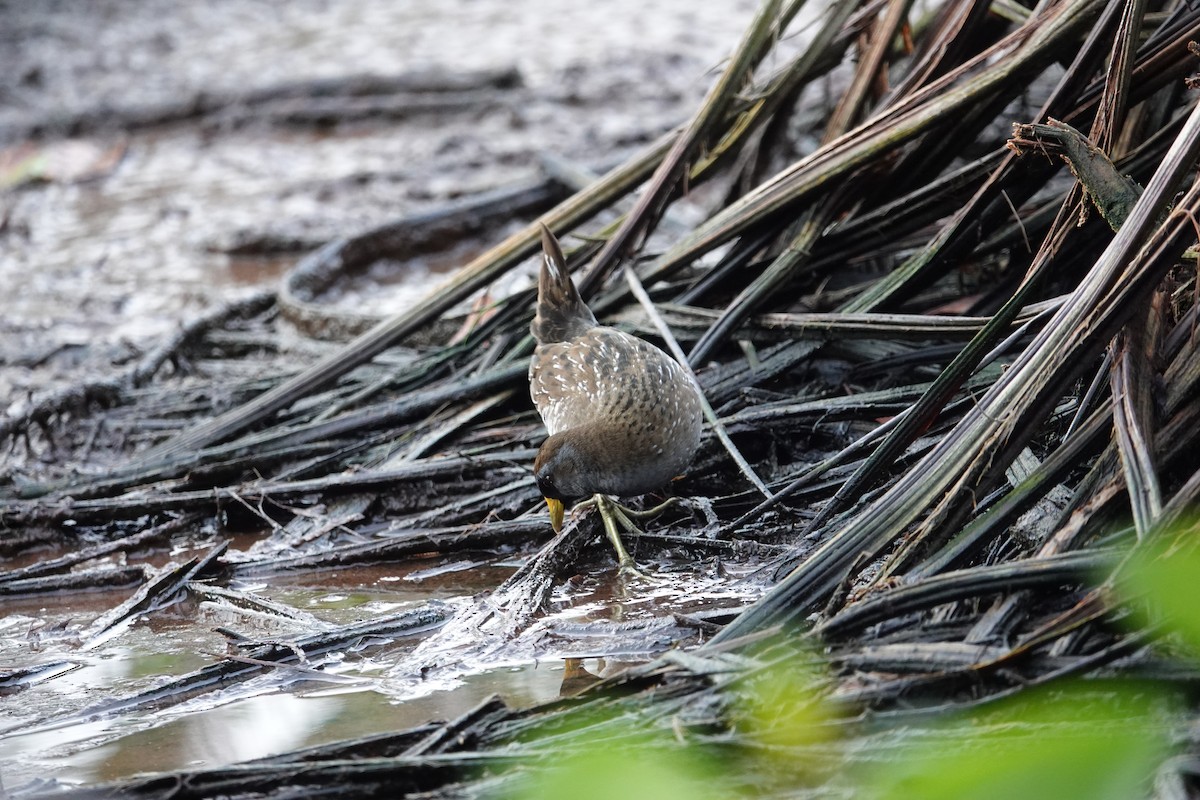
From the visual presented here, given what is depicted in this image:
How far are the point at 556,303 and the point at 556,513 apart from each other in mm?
769

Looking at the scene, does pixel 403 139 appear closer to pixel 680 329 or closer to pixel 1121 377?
pixel 680 329

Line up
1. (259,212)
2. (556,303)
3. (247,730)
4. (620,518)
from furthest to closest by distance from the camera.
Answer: (259,212) < (556,303) < (620,518) < (247,730)

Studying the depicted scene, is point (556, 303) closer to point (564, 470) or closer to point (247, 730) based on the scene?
point (564, 470)

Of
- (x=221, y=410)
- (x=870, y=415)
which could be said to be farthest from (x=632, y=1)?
(x=870, y=415)

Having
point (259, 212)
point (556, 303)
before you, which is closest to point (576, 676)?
point (556, 303)

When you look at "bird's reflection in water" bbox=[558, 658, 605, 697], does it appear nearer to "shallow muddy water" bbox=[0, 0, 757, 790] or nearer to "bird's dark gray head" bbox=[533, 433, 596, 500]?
"shallow muddy water" bbox=[0, 0, 757, 790]

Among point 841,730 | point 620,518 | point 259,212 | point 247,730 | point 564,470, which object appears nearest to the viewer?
point 841,730

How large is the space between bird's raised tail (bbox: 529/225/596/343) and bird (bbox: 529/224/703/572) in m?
0.20

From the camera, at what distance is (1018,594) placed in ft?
6.26

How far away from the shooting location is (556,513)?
120 inches

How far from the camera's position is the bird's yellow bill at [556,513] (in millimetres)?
3033

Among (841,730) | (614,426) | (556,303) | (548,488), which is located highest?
(556,303)

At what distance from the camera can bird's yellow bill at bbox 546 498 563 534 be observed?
9.95 ft

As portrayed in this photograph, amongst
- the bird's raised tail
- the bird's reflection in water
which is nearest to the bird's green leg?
the bird's reflection in water
